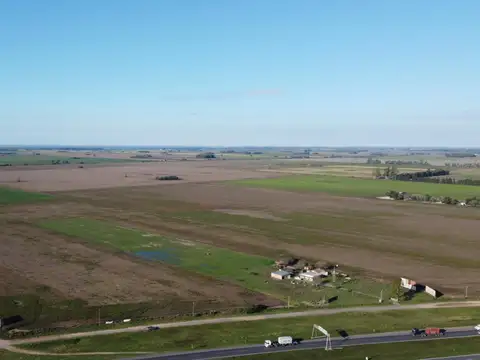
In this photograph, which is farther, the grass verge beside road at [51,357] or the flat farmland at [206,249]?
the flat farmland at [206,249]

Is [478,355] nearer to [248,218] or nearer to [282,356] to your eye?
[282,356]

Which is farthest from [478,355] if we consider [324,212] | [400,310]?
[324,212]

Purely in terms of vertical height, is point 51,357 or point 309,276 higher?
point 309,276

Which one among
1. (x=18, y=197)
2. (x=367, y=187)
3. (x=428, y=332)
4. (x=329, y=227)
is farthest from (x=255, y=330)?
(x=367, y=187)

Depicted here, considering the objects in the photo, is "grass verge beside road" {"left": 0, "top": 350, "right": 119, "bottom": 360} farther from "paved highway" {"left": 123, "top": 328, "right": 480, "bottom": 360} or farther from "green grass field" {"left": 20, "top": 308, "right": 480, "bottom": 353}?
"paved highway" {"left": 123, "top": 328, "right": 480, "bottom": 360}

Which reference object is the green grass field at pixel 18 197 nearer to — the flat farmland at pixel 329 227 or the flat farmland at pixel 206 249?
the flat farmland at pixel 206 249

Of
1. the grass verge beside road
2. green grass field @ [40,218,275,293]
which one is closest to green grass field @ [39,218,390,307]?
green grass field @ [40,218,275,293]

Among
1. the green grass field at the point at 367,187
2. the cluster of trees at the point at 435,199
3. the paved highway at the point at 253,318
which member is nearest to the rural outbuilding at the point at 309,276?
the paved highway at the point at 253,318

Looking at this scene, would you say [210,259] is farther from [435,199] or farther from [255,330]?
[435,199]
